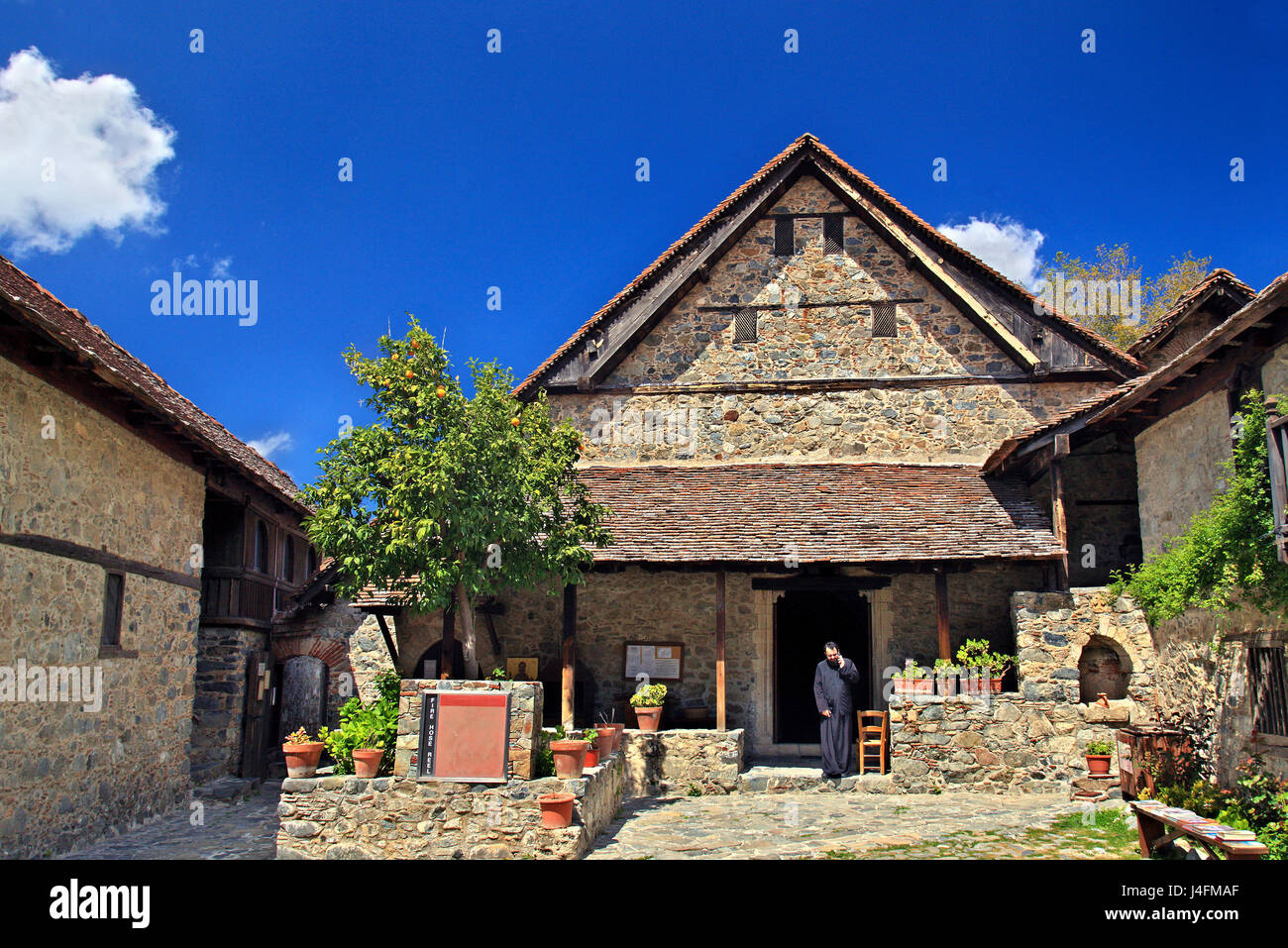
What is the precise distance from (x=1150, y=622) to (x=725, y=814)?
5998 millimetres

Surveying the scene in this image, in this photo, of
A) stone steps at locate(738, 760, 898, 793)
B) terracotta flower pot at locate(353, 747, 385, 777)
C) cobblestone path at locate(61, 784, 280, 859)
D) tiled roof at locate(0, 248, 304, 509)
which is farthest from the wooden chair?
tiled roof at locate(0, 248, 304, 509)

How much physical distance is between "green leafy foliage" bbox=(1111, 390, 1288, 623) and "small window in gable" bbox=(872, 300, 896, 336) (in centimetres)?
696

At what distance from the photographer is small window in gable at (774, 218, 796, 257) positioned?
1727 cm

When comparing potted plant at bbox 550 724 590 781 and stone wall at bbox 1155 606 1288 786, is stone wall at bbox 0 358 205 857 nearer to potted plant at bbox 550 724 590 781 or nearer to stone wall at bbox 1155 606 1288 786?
potted plant at bbox 550 724 590 781

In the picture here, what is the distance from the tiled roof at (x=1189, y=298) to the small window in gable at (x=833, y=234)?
230 inches

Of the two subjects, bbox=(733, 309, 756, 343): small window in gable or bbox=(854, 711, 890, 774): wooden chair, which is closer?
bbox=(854, 711, 890, 774): wooden chair

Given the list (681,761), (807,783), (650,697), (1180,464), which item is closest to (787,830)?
(807,783)

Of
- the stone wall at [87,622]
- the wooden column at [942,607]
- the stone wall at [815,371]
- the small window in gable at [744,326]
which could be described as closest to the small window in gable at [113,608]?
the stone wall at [87,622]

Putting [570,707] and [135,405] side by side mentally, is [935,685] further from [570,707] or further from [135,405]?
[135,405]

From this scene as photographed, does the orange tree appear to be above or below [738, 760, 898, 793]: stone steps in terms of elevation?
above

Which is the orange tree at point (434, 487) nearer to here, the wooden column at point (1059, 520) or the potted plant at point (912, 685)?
the potted plant at point (912, 685)

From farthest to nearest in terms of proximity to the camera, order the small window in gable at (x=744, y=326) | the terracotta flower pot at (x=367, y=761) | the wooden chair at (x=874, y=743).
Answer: the small window in gable at (x=744, y=326), the wooden chair at (x=874, y=743), the terracotta flower pot at (x=367, y=761)

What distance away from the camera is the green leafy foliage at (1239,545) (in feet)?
29.6

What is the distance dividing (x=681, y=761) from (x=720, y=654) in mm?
1607
